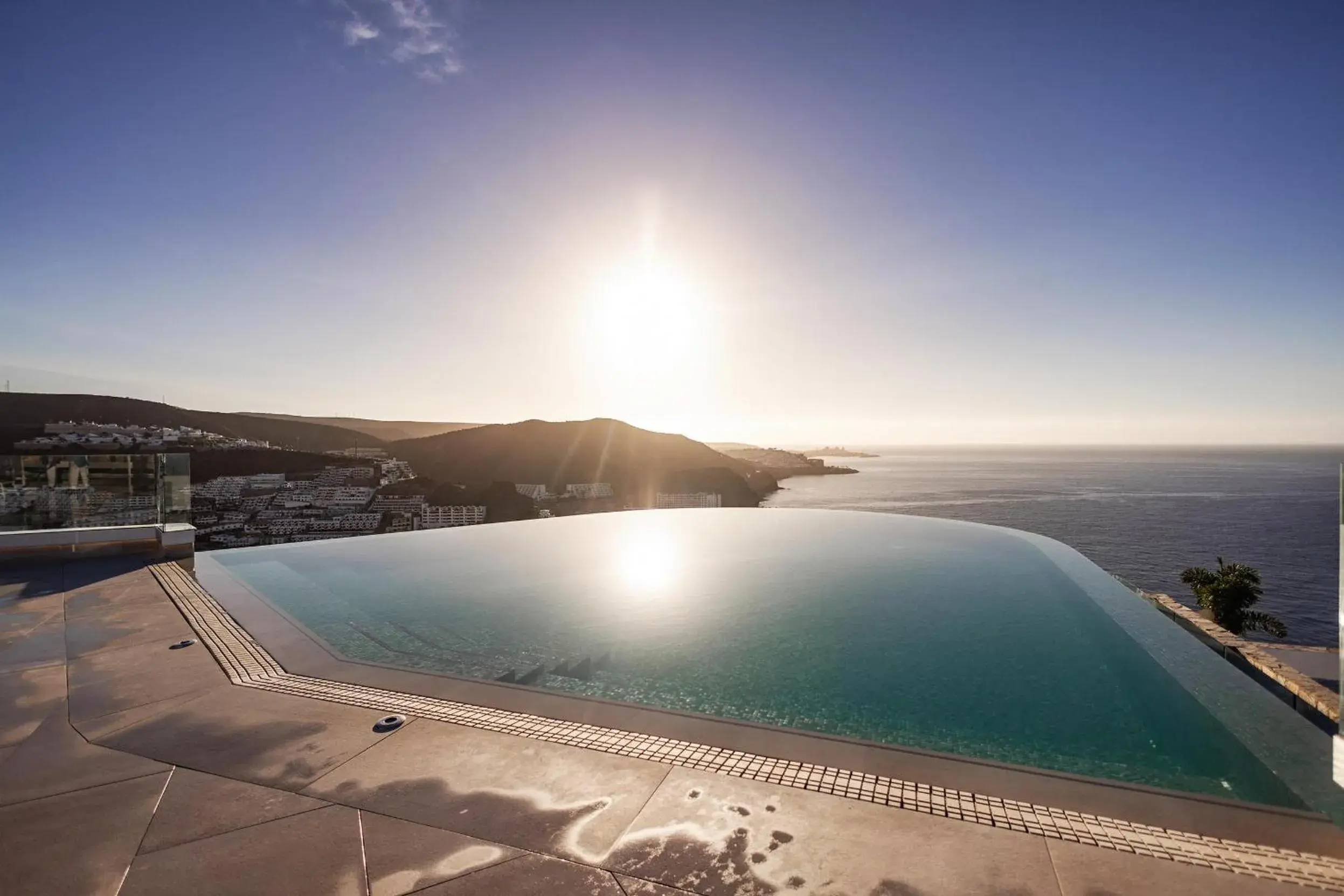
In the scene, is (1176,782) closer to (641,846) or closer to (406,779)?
(641,846)

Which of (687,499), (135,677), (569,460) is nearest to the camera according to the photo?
(135,677)

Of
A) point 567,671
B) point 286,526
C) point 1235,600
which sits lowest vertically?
point 1235,600

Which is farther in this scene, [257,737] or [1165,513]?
[1165,513]

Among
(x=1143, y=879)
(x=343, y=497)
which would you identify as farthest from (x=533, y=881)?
(x=343, y=497)

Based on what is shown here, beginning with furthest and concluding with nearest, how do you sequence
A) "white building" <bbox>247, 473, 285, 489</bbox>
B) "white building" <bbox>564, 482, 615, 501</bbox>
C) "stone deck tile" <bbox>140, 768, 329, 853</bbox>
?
"white building" <bbox>564, 482, 615, 501</bbox>, "white building" <bbox>247, 473, 285, 489</bbox>, "stone deck tile" <bbox>140, 768, 329, 853</bbox>

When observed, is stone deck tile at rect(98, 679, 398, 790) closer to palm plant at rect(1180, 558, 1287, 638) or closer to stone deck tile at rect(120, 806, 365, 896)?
stone deck tile at rect(120, 806, 365, 896)

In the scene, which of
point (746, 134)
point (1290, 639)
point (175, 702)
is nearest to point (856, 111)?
point (746, 134)

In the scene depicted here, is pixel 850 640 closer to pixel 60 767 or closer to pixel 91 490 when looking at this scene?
pixel 60 767

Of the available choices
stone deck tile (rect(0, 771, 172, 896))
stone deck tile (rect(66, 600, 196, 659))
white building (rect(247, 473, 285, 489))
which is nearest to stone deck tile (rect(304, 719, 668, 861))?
stone deck tile (rect(0, 771, 172, 896))
